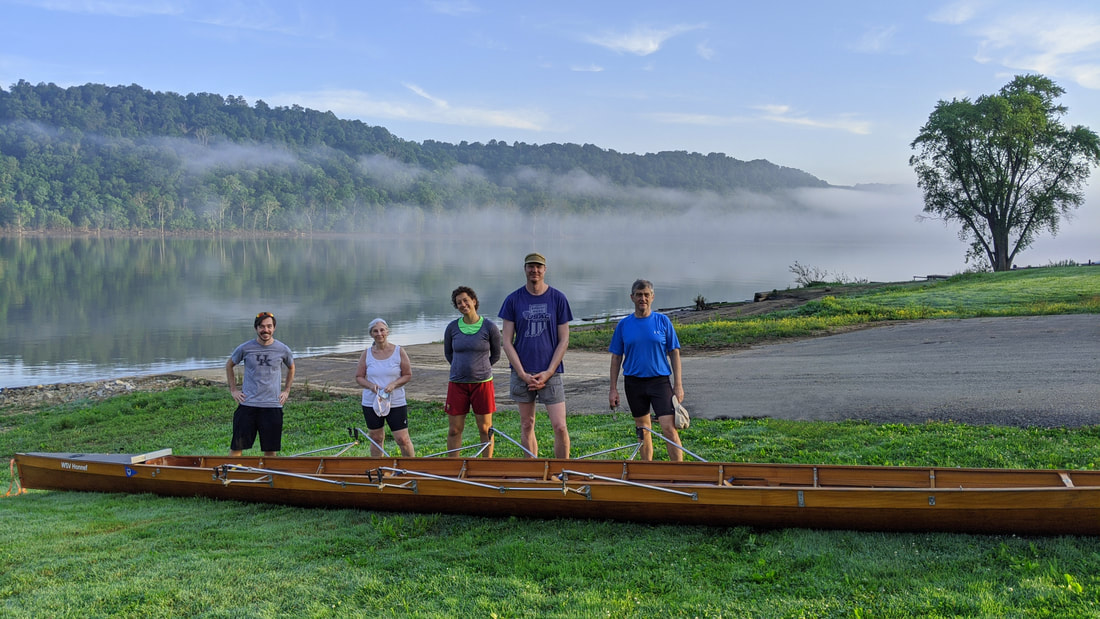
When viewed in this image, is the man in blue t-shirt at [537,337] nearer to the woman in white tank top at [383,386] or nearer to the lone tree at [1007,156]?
the woman in white tank top at [383,386]

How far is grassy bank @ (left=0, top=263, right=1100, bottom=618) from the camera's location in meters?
4.82

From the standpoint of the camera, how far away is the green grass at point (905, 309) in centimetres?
2045

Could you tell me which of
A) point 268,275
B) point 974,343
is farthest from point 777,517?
point 268,275

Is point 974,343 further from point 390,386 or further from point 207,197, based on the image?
point 207,197

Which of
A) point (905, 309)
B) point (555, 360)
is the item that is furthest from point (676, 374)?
point (905, 309)

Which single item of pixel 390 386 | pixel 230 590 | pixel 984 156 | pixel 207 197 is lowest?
pixel 230 590

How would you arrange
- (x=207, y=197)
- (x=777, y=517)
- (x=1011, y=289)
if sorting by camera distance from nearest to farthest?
1. (x=777, y=517)
2. (x=1011, y=289)
3. (x=207, y=197)

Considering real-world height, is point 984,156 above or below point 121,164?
below

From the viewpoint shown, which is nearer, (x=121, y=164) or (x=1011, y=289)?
(x=1011, y=289)

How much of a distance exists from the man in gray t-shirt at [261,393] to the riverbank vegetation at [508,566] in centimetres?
87

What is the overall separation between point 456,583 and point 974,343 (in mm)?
14074

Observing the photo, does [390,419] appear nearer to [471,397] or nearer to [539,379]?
Answer: [471,397]

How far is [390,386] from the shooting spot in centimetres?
809

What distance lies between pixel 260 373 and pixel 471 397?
2.28m
